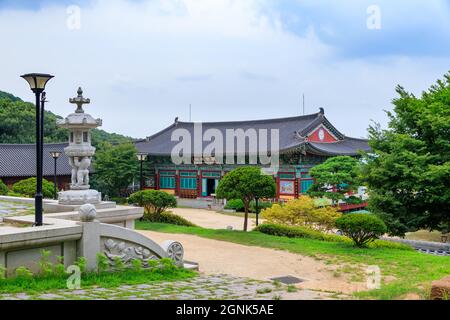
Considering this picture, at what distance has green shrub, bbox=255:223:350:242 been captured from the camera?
1916cm

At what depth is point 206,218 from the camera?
109 ft

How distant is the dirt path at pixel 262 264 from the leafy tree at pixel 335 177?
50.0 feet

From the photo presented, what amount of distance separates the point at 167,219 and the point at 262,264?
1157cm

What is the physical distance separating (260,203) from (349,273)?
76.8ft

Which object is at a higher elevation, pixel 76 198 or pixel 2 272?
pixel 76 198

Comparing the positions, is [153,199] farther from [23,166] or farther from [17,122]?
[17,122]

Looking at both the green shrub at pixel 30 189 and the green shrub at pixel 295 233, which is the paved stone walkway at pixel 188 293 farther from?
the green shrub at pixel 30 189

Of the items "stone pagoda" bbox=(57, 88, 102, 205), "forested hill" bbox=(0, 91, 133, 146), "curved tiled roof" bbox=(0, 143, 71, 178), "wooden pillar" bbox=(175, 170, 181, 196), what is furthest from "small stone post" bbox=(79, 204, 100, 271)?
"forested hill" bbox=(0, 91, 133, 146)

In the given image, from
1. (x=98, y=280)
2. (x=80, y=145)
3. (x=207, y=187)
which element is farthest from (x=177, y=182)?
(x=98, y=280)

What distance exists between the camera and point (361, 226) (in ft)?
52.8

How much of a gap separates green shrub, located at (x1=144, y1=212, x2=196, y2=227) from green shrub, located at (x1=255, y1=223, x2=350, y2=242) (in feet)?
16.1
